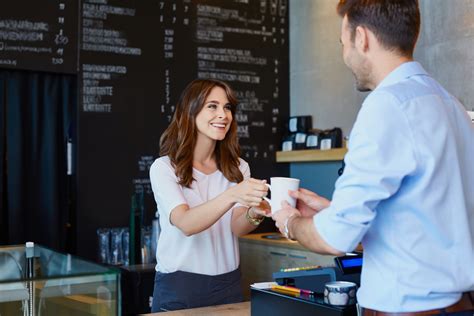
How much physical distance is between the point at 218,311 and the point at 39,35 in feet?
8.42

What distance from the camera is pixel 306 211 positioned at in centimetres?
179

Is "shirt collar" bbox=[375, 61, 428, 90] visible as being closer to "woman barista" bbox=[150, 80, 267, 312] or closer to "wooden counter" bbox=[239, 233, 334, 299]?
"woman barista" bbox=[150, 80, 267, 312]

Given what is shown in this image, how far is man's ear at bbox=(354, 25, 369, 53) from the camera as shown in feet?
4.61

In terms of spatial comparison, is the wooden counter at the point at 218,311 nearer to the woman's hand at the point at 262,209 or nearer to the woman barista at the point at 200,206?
the woman barista at the point at 200,206

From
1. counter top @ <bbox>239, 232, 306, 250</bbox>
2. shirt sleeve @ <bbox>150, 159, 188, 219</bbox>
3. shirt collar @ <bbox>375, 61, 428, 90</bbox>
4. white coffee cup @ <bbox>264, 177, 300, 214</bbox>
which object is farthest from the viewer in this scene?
counter top @ <bbox>239, 232, 306, 250</bbox>

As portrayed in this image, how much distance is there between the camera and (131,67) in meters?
4.38

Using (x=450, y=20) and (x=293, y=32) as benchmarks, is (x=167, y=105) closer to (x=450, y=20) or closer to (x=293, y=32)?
(x=293, y=32)

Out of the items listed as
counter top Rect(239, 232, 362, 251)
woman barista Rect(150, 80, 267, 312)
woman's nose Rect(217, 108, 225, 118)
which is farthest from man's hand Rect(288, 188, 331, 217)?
counter top Rect(239, 232, 362, 251)

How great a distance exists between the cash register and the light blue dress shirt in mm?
402

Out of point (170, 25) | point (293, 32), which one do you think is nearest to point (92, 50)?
point (170, 25)

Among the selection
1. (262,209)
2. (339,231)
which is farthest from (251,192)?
(339,231)

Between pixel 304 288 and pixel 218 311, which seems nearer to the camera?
pixel 304 288

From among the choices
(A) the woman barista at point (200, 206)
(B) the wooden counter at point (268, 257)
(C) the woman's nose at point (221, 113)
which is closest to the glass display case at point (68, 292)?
(A) the woman barista at point (200, 206)

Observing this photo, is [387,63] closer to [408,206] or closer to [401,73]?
[401,73]
